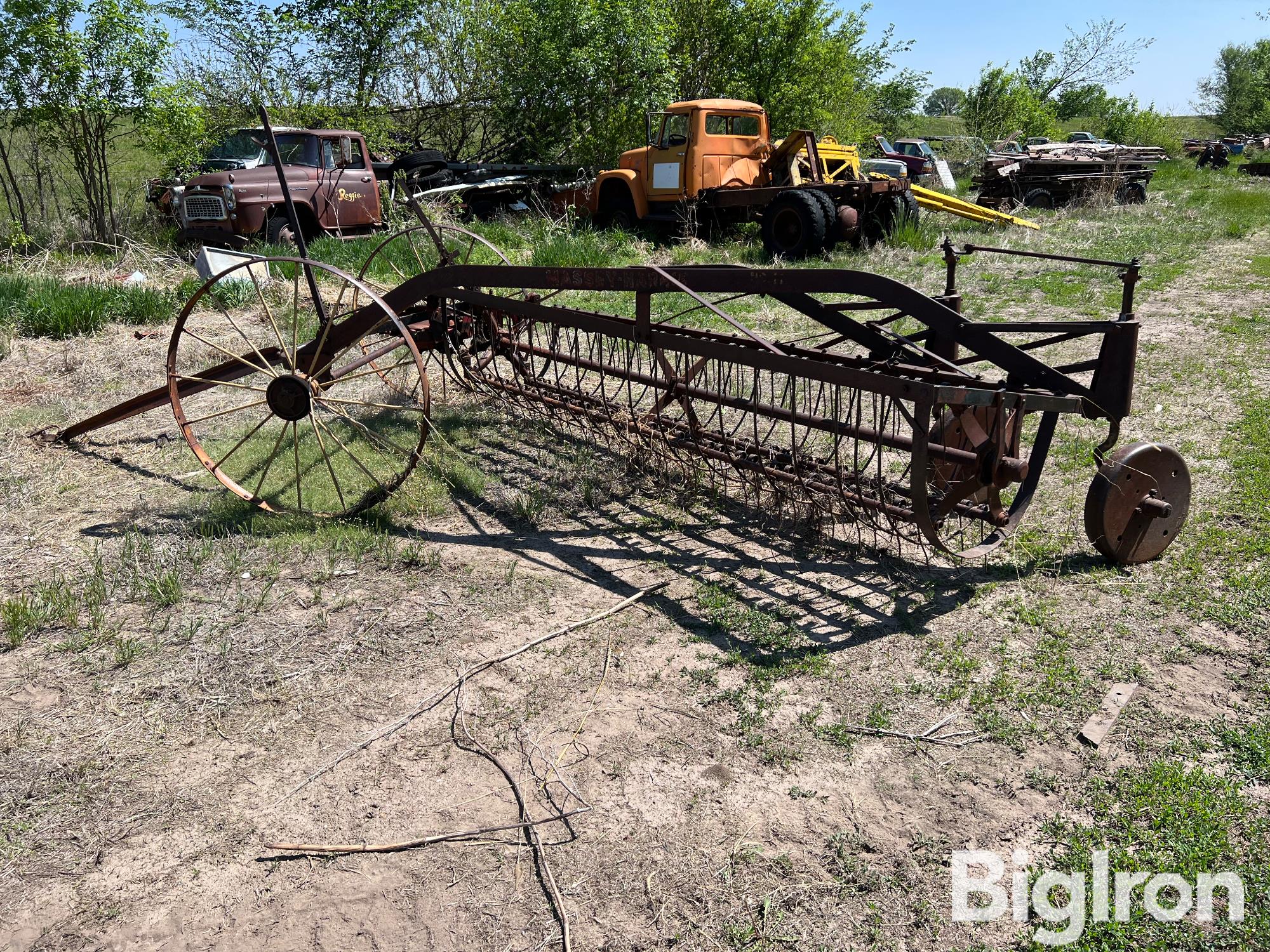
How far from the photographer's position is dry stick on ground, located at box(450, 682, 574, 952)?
2062mm

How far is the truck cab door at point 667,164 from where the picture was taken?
11.8 m

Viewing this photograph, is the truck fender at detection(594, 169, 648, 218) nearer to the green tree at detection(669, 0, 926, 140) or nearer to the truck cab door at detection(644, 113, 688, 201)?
the truck cab door at detection(644, 113, 688, 201)

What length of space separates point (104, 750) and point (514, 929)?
1.47 metres

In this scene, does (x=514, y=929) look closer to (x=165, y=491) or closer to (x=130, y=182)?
(x=165, y=491)

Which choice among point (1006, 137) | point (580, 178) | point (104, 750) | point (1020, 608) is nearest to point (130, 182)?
point (580, 178)

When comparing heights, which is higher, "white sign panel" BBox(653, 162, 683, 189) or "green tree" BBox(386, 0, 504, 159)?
"green tree" BBox(386, 0, 504, 159)

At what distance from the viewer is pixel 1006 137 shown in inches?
1037

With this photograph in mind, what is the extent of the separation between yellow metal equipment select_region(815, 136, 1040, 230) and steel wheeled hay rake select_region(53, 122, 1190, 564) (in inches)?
296

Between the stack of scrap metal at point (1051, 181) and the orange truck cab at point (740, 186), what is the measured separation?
584 centimetres

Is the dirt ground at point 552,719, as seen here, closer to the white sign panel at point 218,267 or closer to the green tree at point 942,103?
the white sign panel at point 218,267

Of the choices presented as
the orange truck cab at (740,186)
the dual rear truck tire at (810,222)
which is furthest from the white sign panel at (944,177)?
the dual rear truck tire at (810,222)

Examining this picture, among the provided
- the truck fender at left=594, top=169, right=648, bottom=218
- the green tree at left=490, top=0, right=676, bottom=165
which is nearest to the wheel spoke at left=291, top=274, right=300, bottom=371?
the truck fender at left=594, top=169, right=648, bottom=218

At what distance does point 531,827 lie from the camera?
234 centimetres

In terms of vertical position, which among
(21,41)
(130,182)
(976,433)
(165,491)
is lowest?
(165,491)
